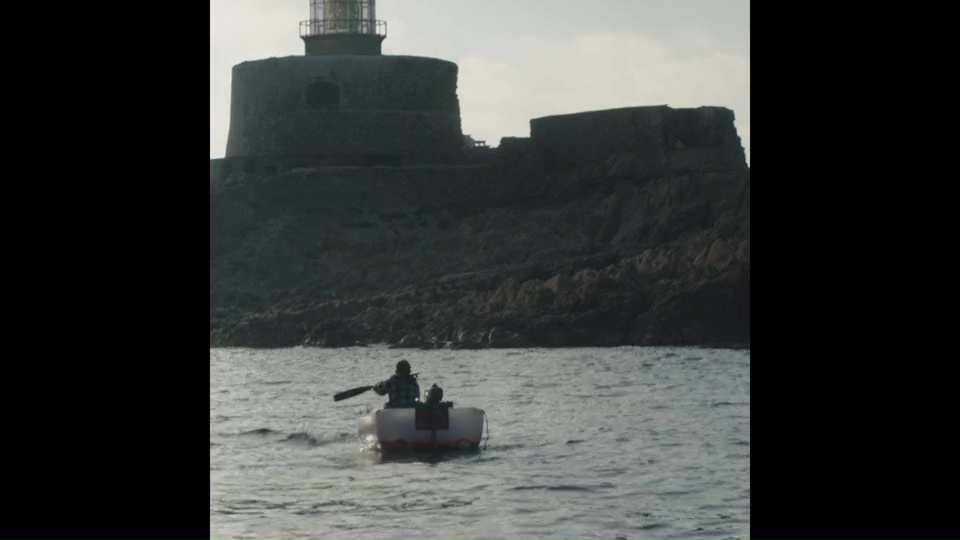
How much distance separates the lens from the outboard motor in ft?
43.3

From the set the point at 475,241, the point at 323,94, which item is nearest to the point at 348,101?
the point at 323,94

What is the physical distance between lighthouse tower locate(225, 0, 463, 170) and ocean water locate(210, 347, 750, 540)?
8.32 metres

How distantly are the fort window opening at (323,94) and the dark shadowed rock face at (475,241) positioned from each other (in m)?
1.57

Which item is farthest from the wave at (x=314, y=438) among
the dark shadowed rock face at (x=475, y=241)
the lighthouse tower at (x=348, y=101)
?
the lighthouse tower at (x=348, y=101)

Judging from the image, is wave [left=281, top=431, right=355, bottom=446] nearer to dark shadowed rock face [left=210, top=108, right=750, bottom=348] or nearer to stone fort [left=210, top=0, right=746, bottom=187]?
dark shadowed rock face [left=210, top=108, right=750, bottom=348]

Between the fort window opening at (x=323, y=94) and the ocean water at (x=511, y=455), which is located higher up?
the fort window opening at (x=323, y=94)

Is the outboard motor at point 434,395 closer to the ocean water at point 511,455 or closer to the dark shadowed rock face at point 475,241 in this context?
the ocean water at point 511,455

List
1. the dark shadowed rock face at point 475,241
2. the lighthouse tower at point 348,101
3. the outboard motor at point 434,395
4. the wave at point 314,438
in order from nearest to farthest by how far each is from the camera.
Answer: the outboard motor at point 434,395, the wave at point 314,438, the dark shadowed rock face at point 475,241, the lighthouse tower at point 348,101

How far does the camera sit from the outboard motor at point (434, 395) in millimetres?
13195

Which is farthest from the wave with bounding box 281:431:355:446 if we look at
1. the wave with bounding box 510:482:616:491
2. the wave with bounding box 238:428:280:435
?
the wave with bounding box 510:482:616:491

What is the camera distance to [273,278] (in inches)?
1383

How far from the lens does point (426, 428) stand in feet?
44.1

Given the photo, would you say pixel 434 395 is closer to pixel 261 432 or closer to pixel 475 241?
pixel 261 432
